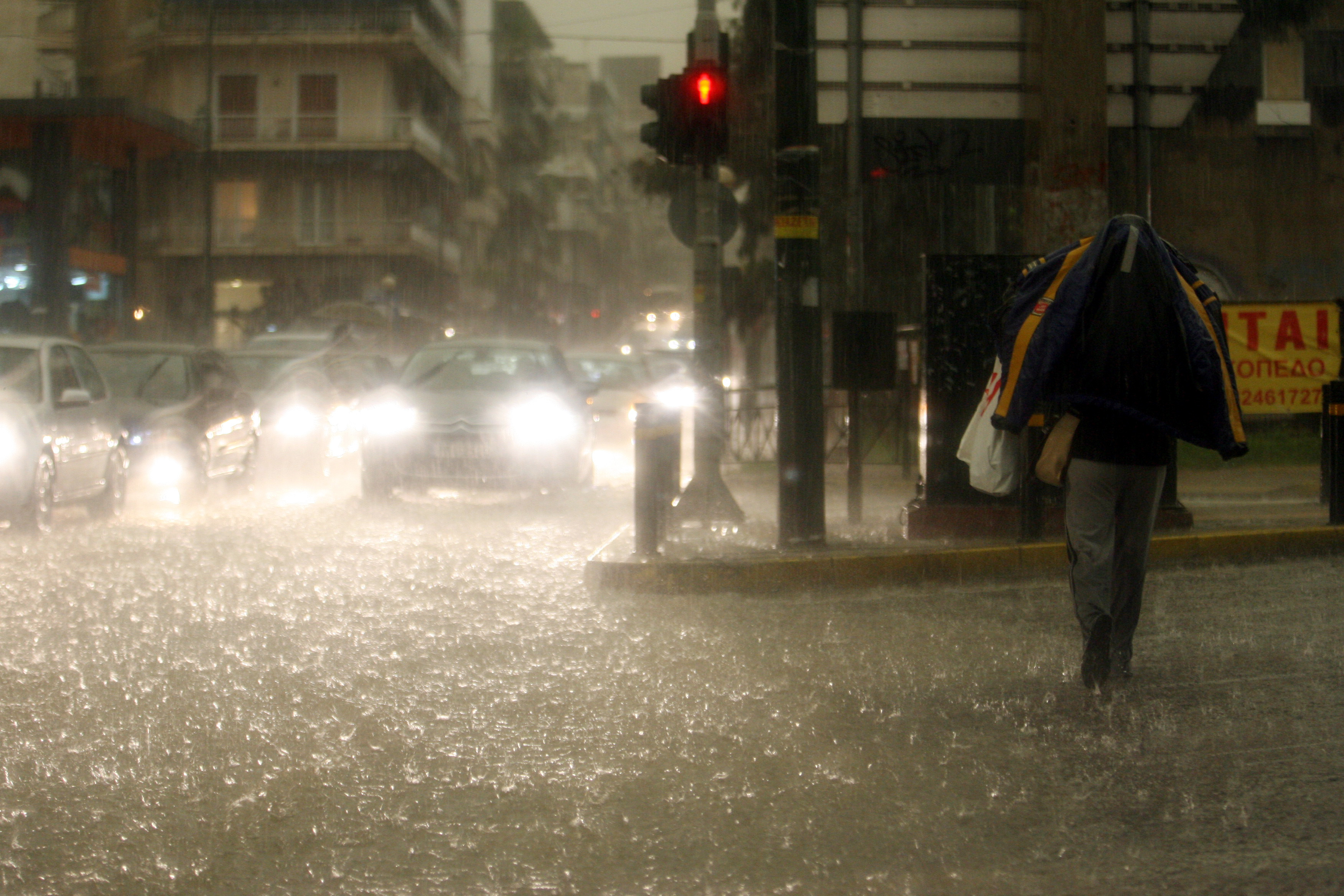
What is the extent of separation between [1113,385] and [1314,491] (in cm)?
872

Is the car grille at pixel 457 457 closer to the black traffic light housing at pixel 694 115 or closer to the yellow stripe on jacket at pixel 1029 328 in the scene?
the black traffic light housing at pixel 694 115

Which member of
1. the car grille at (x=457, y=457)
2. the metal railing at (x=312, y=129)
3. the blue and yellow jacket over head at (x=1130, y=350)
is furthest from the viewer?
the metal railing at (x=312, y=129)

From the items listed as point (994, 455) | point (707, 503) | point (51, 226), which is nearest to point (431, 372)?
point (707, 503)

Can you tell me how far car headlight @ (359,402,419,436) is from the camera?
1392cm

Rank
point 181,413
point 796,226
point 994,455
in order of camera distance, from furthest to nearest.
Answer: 1. point 181,413
2. point 796,226
3. point 994,455

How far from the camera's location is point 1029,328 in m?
5.65

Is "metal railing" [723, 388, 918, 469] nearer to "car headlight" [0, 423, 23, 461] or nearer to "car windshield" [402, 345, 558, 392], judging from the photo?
"car windshield" [402, 345, 558, 392]

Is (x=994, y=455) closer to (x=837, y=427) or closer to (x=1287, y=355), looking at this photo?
(x=1287, y=355)

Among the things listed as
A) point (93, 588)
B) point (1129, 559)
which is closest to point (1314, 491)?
point (1129, 559)

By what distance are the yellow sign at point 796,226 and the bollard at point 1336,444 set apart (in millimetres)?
3654

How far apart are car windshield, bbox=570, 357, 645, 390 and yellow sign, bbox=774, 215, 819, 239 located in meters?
14.8

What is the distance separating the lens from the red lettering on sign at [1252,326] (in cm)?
1301

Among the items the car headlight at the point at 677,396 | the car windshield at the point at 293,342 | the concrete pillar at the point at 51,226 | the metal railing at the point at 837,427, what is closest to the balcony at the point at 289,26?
the concrete pillar at the point at 51,226

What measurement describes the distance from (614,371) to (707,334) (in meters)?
12.4
